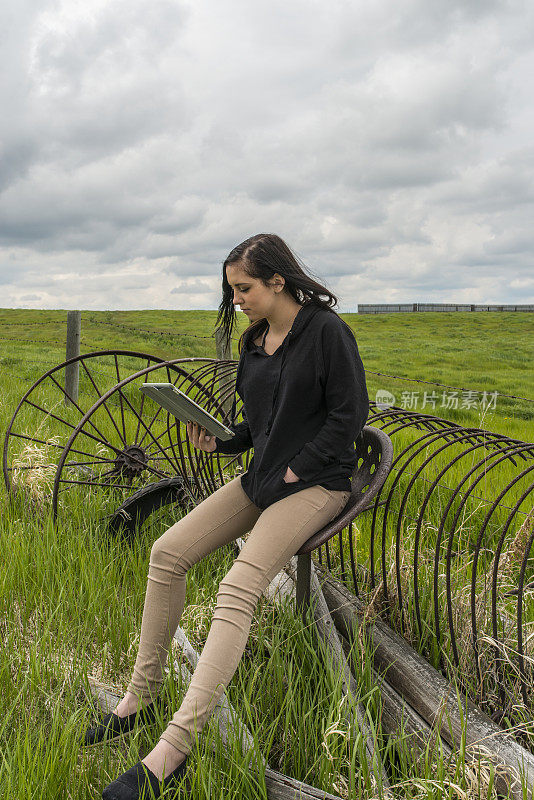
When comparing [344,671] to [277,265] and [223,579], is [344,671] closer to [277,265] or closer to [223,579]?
[223,579]

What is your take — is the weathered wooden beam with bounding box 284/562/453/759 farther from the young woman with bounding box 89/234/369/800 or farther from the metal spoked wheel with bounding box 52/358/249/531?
the metal spoked wheel with bounding box 52/358/249/531

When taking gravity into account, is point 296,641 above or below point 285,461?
below

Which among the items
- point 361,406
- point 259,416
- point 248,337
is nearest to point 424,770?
point 361,406

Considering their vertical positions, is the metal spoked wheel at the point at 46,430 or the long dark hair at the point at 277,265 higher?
the long dark hair at the point at 277,265

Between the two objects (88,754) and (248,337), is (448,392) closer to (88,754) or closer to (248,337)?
(248,337)

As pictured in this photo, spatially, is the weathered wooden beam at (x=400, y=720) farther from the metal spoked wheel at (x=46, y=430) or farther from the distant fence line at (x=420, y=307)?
the distant fence line at (x=420, y=307)

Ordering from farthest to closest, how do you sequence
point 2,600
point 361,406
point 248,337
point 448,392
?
1. point 448,392
2. point 2,600
3. point 248,337
4. point 361,406

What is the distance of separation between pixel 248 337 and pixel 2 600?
176 cm

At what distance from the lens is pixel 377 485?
224 cm

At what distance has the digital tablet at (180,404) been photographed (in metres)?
2.09

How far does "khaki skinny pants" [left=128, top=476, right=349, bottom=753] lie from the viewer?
185cm

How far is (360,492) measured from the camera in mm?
2430

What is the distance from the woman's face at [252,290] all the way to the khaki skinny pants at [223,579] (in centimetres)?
72

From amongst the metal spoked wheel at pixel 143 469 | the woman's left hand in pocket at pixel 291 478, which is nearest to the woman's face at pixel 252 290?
the woman's left hand in pocket at pixel 291 478
